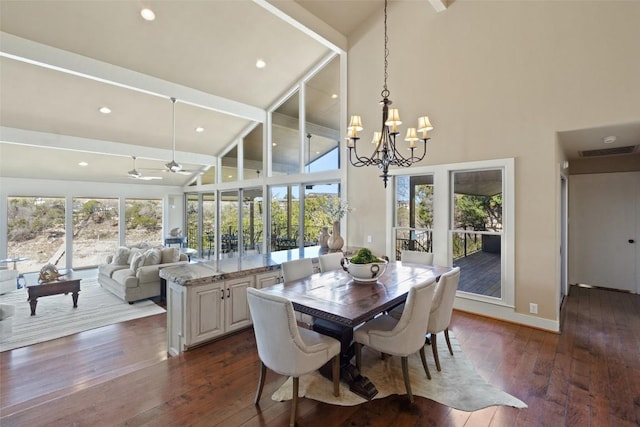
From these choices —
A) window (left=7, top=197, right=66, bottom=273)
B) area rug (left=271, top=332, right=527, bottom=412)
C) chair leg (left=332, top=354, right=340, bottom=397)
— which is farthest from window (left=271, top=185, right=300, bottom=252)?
window (left=7, top=197, right=66, bottom=273)

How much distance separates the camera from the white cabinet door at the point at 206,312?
2.86 m

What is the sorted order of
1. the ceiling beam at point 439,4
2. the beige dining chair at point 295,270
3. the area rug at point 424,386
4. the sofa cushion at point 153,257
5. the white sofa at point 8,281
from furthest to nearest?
the white sofa at point 8,281, the sofa cushion at point 153,257, the ceiling beam at point 439,4, the beige dining chair at point 295,270, the area rug at point 424,386

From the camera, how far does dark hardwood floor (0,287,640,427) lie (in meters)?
1.99

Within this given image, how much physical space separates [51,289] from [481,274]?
683 cm

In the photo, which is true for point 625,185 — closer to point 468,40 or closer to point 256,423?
point 468,40

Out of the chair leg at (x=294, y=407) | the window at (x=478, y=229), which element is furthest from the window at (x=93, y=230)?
the window at (x=478, y=229)

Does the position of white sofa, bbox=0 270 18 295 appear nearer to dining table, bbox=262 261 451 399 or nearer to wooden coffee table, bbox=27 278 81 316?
wooden coffee table, bbox=27 278 81 316

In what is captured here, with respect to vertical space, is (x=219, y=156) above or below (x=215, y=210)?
above

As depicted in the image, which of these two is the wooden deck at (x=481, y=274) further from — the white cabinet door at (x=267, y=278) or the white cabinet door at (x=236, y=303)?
the white cabinet door at (x=236, y=303)

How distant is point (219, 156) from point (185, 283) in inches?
256

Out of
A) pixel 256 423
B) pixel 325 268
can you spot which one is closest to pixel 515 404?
pixel 256 423

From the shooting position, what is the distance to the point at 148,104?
227 inches

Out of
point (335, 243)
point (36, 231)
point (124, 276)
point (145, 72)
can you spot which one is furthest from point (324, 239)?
point (36, 231)

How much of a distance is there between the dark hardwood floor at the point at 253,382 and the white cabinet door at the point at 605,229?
65.6 inches
